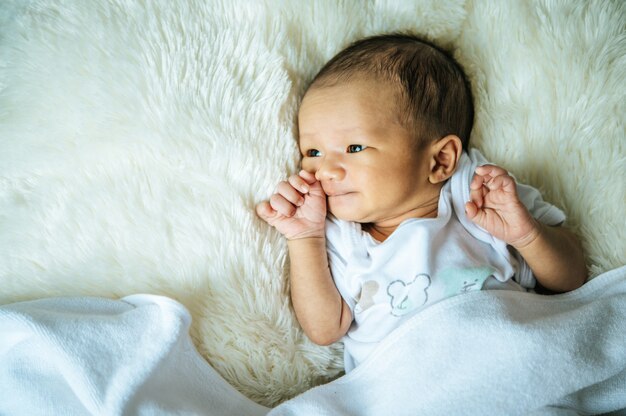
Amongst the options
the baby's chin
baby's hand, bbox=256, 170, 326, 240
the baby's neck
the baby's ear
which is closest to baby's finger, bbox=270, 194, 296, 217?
baby's hand, bbox=256, 170, 326, 240

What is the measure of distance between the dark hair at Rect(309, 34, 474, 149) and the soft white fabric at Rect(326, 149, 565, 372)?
0.41ft

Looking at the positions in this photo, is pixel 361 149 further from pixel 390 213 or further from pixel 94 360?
pixel 94 360

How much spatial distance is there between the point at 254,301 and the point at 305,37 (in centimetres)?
63

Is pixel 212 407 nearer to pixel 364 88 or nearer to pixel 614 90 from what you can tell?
pixel 364 88

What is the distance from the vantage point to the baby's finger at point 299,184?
1020 millimetres

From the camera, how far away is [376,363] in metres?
0.96

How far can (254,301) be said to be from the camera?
0.99 meters

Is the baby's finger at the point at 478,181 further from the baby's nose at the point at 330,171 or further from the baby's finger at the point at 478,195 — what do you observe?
the baby's nose at the point at 330,171

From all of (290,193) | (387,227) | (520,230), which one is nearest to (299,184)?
(290,193)

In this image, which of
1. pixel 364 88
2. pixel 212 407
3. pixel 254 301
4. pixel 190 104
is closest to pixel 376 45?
pixel 364 88

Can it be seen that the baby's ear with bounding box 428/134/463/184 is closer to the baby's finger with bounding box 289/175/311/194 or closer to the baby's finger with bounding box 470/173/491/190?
the baby's finger with bounding box 470/173/491/190

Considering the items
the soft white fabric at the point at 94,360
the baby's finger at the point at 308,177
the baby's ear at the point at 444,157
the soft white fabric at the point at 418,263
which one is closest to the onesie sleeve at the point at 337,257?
the soft white fabric at the point at 418,263

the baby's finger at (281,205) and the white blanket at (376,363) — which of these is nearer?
the white blanket at (376,363)

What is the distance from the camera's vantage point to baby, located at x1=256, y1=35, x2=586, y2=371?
3.30ft
